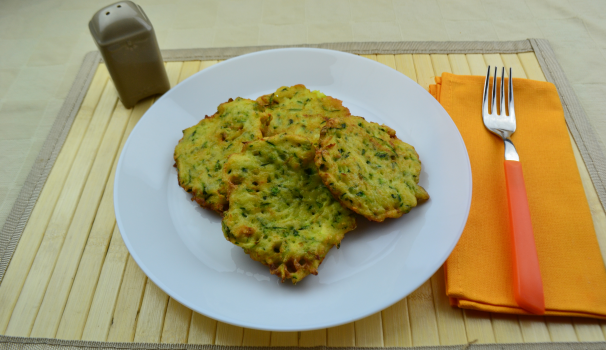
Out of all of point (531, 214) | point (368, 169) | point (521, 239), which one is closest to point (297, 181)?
point (368, 169)

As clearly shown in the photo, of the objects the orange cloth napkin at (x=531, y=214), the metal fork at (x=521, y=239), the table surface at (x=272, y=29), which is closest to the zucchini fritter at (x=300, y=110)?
the orange cloth napkin at (x=531, y=214)

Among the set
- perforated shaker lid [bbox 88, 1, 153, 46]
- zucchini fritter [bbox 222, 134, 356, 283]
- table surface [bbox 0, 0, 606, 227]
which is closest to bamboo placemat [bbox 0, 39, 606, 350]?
table surface [bbox 0, 0, 606, 227]

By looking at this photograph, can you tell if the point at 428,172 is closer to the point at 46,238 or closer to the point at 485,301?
the point at 485,301

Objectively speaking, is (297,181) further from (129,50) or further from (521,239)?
(129,50)

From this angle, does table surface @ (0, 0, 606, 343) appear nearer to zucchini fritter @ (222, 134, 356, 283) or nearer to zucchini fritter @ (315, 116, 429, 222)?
zucchini fritter @ (315, 116, 429, 222)

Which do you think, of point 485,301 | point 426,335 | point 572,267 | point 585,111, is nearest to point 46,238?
point 426,335
